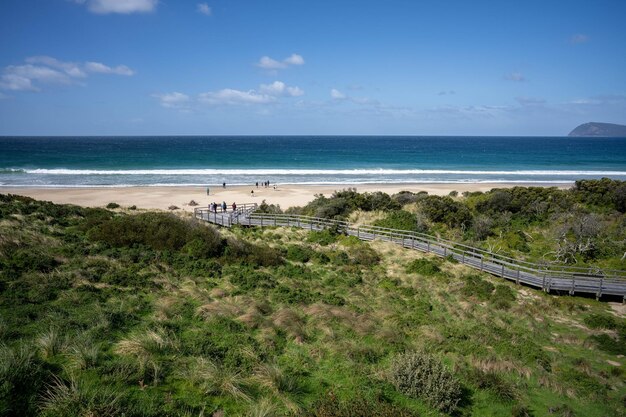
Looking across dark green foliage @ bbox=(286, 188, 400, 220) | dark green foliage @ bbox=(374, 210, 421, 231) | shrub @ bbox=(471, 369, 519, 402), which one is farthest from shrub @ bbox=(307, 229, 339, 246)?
shrub @ bbox=(471, 369, 519, 402)

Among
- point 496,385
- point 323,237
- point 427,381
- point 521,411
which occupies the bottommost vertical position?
point 521,411

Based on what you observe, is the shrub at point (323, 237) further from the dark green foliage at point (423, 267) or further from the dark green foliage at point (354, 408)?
the dark green foliage at point (354, 408)

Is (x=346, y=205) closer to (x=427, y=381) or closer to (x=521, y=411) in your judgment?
A: (x=427, y=381)

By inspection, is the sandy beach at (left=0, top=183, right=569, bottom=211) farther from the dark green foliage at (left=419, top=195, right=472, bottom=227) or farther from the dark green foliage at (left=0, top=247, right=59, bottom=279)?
the dark green foliage at (left=0, top=247, right=59, bottom=279)

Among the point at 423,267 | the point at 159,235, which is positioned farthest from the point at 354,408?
the point at 159,235

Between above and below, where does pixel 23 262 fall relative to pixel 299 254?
above

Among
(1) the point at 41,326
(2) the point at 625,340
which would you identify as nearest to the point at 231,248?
(1) the point at 41,326
